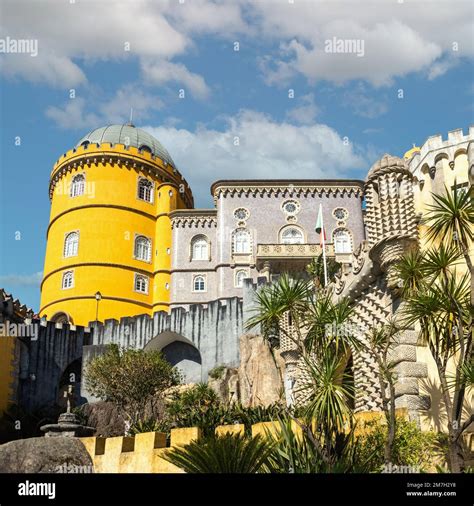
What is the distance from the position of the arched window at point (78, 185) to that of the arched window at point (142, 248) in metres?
5.33

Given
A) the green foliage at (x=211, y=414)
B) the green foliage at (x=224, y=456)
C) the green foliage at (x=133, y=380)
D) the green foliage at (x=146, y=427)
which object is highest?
the green foliage at (x=133, y=380)

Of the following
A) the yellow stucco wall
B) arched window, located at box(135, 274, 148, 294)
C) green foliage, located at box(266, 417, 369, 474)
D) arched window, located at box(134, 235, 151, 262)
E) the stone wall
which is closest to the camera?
green foliage, located at box(266, 417, 369, 474)

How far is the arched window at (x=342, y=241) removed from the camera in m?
43.6

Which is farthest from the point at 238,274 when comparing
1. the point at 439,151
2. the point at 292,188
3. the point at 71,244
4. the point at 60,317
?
the point at 439,151

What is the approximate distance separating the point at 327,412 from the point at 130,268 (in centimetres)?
3395

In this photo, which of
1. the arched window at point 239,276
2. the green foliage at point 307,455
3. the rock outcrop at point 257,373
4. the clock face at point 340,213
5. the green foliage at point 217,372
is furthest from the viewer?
the clock face at point 340,213

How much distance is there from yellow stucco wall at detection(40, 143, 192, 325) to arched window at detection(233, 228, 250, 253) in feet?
16.8

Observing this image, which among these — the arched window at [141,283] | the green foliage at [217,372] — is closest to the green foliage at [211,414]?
the green foliage at [217,372]

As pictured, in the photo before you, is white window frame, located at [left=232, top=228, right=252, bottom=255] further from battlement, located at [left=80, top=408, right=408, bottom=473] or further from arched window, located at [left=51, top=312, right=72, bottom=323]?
battlement, located at [left=80, top=408, right=408, bottom=473]

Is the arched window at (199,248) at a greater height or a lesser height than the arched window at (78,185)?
lesser

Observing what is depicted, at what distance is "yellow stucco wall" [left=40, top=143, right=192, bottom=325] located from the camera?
42719 millimetres

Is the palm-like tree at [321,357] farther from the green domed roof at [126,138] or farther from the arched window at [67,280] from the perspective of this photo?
the green domed roof at [126,138]

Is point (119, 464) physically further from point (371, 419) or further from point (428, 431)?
point (428, 431)

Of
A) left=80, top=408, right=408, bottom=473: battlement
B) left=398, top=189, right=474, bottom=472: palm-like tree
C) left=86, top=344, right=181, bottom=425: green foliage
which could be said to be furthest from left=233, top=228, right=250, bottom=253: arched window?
left=398, top=189, right=474, bottom=472: palm-like tree
